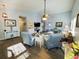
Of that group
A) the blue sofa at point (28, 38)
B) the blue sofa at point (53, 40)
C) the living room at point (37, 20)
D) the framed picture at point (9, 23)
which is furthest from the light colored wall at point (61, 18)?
the blue sofa at point (53, 40)

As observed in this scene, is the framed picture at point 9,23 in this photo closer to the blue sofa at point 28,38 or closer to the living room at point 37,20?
the living room at point 37,20

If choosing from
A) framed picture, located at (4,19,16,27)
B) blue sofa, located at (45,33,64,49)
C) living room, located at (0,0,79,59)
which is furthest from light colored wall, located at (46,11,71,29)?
blue sofa, located at (45,33,64,49)

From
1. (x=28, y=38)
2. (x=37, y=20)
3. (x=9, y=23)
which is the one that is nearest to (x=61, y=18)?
(x=37, y=20)

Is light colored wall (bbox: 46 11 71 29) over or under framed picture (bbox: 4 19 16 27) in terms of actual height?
over

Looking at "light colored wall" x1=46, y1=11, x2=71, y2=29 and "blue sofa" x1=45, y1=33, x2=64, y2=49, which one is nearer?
"blue sofa" x1=45, y1=33, x2=64, y2=49

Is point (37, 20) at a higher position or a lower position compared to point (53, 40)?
higher

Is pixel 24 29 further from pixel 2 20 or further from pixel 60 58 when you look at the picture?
pixel 60 58

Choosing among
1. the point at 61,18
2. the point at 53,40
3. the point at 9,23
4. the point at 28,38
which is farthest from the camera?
the point at 61,18

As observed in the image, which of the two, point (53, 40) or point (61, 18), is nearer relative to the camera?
point (53, 40)

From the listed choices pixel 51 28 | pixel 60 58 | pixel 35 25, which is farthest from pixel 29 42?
pixel 51 28

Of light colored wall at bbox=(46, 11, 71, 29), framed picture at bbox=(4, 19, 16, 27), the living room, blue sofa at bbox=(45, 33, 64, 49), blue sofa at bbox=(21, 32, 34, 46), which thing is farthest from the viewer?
light colored wall at bbox=(46, 11, 71, 29)

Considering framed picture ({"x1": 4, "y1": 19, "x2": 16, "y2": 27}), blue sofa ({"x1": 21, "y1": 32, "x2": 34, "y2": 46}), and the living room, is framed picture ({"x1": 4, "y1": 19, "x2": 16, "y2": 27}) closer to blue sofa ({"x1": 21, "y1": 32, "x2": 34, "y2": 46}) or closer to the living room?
the living room

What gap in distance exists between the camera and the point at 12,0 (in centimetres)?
793

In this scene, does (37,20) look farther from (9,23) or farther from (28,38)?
(28,38)
